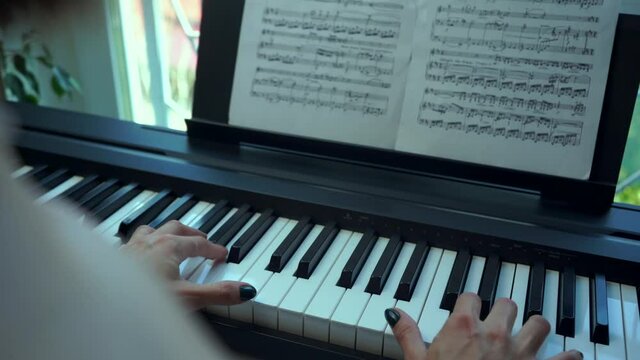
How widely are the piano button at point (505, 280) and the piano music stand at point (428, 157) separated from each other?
165 mm

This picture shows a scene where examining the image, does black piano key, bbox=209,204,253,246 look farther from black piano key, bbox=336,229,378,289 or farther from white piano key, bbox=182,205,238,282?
black piano key, bbox=336,229,378,289

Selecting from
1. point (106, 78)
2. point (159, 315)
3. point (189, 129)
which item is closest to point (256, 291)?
point (189, 129)

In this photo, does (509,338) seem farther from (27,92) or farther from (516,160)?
(27,92)

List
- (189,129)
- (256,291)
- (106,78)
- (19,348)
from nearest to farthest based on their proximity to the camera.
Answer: (19,348), (256,291), (189,129), (106,78)

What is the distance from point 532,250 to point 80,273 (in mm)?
900

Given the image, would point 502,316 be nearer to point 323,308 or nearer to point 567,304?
point 567,304

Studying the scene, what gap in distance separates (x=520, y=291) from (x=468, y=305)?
14cm

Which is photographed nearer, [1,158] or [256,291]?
[1,158]

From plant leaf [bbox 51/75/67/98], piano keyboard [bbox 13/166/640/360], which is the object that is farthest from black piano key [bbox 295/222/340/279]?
plant leaf [bbox 51/75/67/98]

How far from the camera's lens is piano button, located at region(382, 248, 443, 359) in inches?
36.4

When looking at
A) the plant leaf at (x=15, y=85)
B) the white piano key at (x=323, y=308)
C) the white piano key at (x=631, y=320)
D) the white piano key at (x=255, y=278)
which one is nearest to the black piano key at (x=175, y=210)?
the white piano key at (x=255, y=278)

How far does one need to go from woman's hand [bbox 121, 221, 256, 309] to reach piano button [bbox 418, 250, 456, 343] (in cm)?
27

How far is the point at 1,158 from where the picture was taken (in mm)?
298

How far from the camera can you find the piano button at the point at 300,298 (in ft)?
3.19
